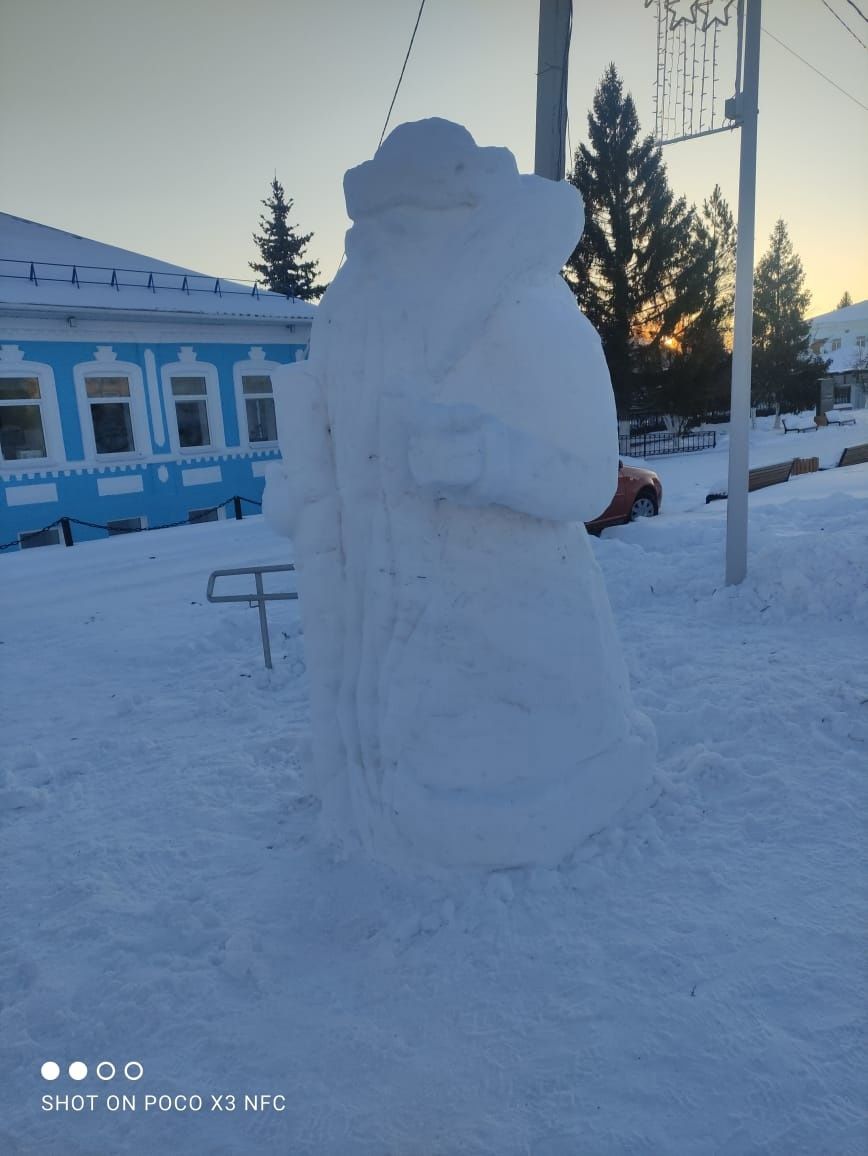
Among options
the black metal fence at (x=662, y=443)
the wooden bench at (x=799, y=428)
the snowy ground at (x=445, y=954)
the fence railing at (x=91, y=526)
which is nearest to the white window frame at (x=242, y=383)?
the fence railing at (x=91, y=526)

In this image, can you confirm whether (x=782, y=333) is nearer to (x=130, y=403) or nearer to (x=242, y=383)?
(x=242, y=383)

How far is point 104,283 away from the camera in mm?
13508

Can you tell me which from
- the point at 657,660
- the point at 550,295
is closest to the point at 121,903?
the point at 550,295

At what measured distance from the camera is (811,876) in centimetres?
231

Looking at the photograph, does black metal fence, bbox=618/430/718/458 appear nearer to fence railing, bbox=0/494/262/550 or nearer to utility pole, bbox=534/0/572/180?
fence railing, bbox=0/494/262/550

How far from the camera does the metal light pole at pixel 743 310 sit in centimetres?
514

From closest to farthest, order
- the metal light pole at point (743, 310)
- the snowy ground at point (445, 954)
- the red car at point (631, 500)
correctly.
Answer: the snowy ground at point (445, 954) < the metal light pole at point (743, 310) < the red car at point (631, 500)

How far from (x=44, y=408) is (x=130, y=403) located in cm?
148

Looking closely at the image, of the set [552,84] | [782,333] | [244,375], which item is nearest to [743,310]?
[552,84]

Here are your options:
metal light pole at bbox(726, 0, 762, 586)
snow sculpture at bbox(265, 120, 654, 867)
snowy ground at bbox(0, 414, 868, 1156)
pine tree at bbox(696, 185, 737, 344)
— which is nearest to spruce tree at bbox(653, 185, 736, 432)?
pine tree at bbox(696, 185, 737, 344)

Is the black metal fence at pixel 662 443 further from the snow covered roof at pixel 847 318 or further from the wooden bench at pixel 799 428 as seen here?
the snow covered roof at pixel 847 318

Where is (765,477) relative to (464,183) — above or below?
below

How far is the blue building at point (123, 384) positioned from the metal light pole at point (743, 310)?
9.58 meters

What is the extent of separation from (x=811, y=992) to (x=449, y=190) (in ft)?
7.70
